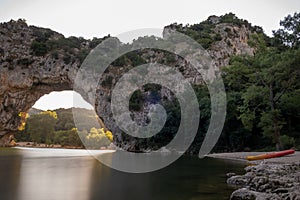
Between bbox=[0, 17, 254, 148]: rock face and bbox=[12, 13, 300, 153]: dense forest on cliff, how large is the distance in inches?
13.7

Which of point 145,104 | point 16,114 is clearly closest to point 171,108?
point 145,104

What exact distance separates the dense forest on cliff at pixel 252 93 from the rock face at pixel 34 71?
0.35m

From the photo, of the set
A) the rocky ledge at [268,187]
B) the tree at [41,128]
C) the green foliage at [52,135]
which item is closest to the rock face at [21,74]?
the tree at [41,128]

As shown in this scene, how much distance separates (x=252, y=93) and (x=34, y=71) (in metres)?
32.9

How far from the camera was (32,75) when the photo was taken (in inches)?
1775

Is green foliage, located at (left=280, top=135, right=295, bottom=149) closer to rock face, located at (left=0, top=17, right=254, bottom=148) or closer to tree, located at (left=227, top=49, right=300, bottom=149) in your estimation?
tree, located at (left=227, top=49, right=300, bottom=149)

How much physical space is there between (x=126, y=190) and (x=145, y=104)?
123 ft

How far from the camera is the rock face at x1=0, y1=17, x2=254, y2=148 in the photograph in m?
44.7

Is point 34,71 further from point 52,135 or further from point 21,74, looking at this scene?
point 52,135

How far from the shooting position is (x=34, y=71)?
149 ft

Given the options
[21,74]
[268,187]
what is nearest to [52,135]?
[21,74]

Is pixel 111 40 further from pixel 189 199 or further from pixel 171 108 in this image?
pixel 189 199

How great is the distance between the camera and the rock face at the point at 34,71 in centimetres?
4472

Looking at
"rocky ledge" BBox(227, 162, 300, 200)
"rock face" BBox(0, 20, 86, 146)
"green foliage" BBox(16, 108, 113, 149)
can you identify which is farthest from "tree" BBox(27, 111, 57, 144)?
"rocky ledge" BBox(227, 162, 300, 200)
